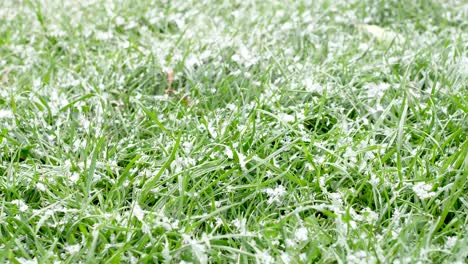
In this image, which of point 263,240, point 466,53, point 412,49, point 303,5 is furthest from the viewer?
point 303,5

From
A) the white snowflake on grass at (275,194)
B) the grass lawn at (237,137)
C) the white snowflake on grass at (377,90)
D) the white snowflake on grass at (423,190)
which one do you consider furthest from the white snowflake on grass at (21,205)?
the white snowflake on grass at (377,90)

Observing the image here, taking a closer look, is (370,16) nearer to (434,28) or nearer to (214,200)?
(434,28)

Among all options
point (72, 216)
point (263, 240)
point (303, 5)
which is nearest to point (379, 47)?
point (303, 5)

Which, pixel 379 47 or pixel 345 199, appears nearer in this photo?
pixel 345 199

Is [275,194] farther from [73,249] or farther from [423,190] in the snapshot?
[73,249]

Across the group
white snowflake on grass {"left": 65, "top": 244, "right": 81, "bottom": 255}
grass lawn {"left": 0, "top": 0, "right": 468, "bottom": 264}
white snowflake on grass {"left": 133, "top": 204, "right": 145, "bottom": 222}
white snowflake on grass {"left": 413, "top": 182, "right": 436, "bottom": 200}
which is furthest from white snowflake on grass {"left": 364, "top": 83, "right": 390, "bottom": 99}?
white snowflake on grass {"left": 65, "top": 244, "right": 81, "bottom": 255}

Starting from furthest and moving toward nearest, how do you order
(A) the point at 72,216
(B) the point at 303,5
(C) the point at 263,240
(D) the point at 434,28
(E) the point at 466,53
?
1. (B) the point at 303,5
2. (D) the point at 434,28
3. (E) the point at 466,53
4. (A) the point at 72,216
5. (C) the point at 263,240

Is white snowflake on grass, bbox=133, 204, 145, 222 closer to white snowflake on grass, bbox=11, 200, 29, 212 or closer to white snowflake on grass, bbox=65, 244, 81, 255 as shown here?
white snowflake on grass, bbox=65, 244, 81, 255

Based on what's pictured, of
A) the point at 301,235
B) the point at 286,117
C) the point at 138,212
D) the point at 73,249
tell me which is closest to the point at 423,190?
the point at 301,235
